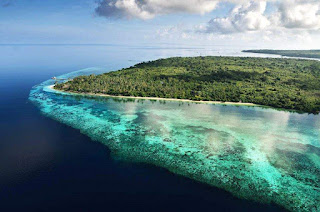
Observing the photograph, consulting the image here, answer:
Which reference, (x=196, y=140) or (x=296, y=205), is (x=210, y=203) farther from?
(x=196, y=140)

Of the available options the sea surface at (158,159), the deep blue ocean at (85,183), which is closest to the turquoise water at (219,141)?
the sea surface at (158,159)

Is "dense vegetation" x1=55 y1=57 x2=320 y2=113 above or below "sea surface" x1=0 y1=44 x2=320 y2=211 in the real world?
above

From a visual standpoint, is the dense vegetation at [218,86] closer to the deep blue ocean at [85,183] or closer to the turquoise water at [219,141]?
the turquoise water at [219,141]

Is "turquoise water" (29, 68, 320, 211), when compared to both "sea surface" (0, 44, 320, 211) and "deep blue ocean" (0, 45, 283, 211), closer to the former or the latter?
"sea surface" (0, 44, 320, 211)

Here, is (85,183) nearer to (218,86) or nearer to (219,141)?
(219,141)

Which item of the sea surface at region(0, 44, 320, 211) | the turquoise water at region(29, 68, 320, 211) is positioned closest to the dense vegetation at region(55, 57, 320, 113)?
the turquoise water at region(29, 68, 320, 211)

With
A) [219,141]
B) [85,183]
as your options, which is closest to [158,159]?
[85,183]

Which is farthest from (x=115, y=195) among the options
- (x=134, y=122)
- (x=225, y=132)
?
(x=225, y=132)
